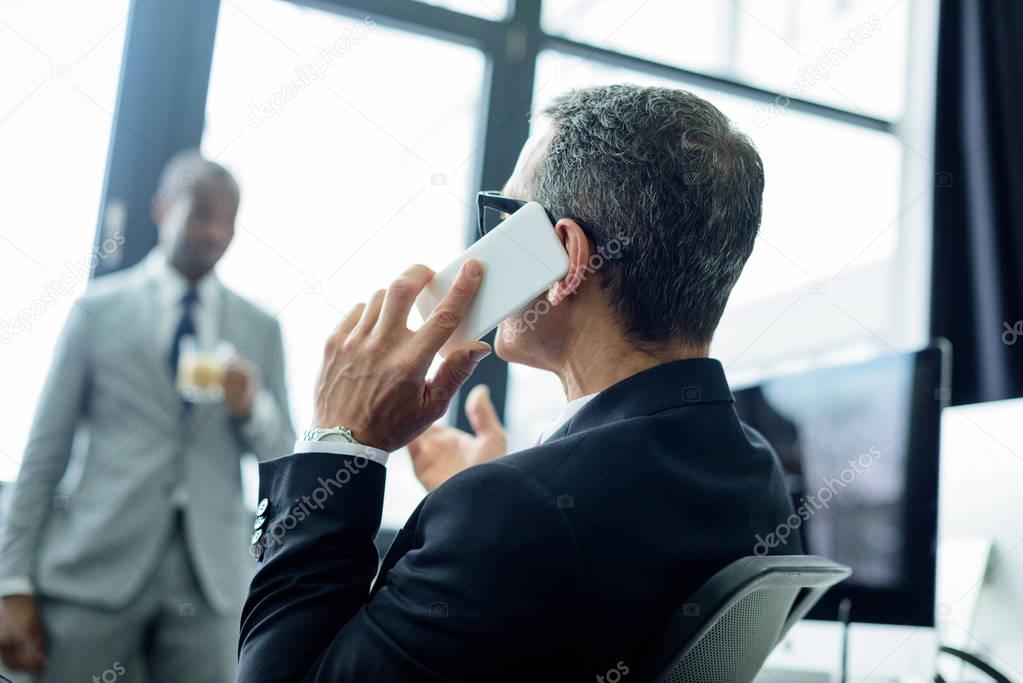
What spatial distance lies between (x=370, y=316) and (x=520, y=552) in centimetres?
40

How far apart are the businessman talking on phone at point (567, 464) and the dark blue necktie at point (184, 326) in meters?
1.34

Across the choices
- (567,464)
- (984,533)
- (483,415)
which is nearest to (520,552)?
(567,464)

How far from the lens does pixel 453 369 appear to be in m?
1.09

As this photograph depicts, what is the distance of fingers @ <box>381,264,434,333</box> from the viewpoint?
3.51ft

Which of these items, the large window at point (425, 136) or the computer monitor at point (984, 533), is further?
the large window at point (425, 136)

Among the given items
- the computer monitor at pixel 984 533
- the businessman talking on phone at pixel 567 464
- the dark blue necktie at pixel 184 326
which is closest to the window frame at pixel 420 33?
the dark blue necktie at pixel 184 326

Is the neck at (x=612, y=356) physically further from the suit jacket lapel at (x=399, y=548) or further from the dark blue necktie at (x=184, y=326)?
the dark blue necktie at (x=184, y=326)

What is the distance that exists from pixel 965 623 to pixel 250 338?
5.93 ft

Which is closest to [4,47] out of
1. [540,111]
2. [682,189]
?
[540,111]

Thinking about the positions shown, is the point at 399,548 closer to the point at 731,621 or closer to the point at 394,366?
the point at 394,366

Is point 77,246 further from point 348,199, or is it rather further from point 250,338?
point 348,199

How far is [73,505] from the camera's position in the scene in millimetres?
Result: 2139

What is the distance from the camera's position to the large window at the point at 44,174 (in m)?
2.37

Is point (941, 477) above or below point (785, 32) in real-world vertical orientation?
below
